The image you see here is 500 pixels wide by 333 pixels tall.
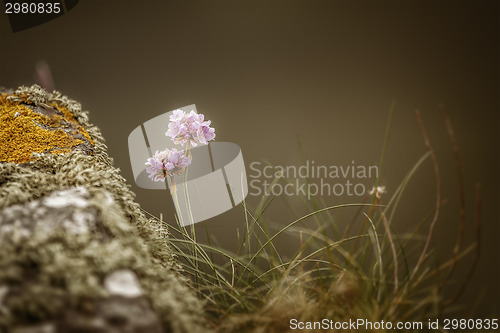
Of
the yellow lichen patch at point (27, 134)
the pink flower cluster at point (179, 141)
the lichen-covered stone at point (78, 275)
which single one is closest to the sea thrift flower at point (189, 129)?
the pink flower cluster at point (179, 141)

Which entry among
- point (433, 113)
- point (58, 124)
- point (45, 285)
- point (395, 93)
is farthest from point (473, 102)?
point (45, 285)

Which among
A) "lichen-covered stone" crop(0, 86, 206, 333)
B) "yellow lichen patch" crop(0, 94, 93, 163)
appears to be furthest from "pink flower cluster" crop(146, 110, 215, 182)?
"lichen-covered stone" crop(0, 86, 206, 333)

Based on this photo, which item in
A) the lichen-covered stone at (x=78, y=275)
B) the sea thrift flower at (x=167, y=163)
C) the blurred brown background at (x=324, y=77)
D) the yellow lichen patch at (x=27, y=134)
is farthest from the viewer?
the blurred brown background at (x=324, y=77)

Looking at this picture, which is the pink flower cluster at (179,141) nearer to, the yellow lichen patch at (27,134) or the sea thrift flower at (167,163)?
the sea thrift flower at (167,163)

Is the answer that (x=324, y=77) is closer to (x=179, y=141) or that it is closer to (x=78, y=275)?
(x=179, y=141)

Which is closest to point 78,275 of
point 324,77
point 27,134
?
point 27,134
